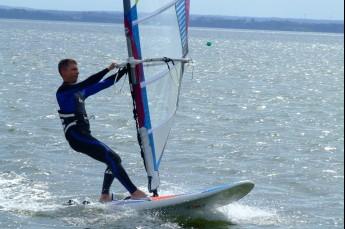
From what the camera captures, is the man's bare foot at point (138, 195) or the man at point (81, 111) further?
the man's bare foot at point (138, 195)

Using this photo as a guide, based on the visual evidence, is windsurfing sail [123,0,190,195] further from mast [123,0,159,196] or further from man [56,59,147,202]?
man [56,59,147,202]

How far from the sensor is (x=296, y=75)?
3666cm

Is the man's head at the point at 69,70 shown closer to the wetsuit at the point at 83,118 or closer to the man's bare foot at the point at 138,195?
the wetsuit at the point at 83,118

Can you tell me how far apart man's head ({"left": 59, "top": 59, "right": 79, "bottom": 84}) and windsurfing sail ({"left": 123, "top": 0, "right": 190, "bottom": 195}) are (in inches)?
19.4

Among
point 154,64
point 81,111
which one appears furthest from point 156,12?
point 81,111

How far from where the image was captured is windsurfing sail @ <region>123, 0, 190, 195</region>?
837 centimetres

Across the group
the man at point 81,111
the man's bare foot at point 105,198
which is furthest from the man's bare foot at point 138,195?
the man's bare foot at point 105,198

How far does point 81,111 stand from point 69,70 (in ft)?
1.31

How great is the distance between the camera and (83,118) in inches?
331

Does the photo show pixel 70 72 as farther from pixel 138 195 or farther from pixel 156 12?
pixel 138 195

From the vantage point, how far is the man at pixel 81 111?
8.25 m

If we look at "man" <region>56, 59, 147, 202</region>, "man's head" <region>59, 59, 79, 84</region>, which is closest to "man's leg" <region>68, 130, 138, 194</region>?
"man" <region>56, 59, 147, 202</region>

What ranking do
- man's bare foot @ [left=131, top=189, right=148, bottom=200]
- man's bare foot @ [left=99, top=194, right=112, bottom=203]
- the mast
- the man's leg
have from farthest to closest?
man's bare foot @ [left=99, top=194, right=112, bottom=203]
man's bare foot @ [left=131, top=189, right=148, bottom=200]
the man's leg
the mast

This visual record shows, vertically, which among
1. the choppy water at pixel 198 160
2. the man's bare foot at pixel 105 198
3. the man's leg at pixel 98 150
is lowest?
the choppy water at pixel 198 160
